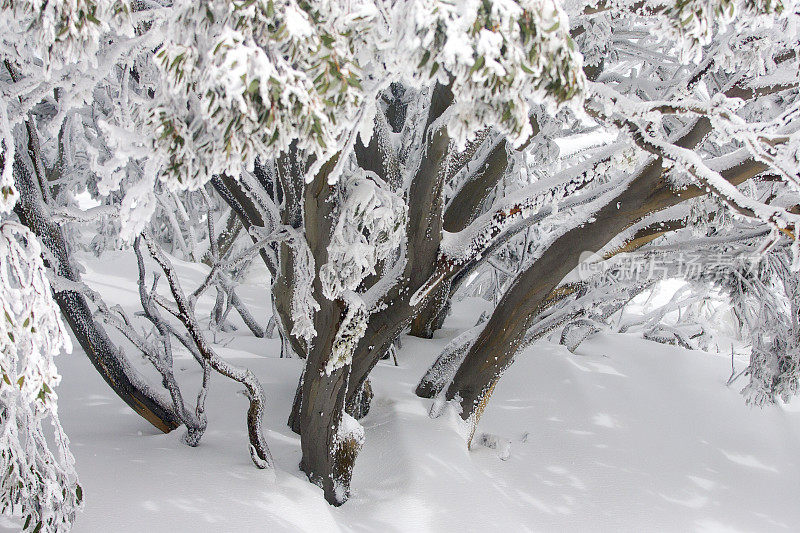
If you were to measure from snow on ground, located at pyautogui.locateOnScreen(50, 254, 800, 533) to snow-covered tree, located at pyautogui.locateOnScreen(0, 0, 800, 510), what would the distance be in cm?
38

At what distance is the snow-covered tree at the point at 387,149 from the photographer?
185 centimetres

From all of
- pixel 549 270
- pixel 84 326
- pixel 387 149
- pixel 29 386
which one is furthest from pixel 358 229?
pixel 84 326

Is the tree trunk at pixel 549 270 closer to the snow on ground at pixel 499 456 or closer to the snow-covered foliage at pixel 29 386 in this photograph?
the snow on ground at pixel 499 456

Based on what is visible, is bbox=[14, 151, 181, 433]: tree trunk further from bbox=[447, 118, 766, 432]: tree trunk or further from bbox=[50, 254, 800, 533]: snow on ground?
bbox=[447, 118, 766, 432]: tree trunk

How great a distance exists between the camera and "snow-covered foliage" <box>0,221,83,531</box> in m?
2.55

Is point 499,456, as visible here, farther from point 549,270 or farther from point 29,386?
point 29,386

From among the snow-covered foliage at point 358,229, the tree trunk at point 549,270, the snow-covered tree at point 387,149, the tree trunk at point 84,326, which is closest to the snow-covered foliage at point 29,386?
the snow-covered tree at point 387,149

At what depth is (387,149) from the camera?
4.32 m

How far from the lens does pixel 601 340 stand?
28.2 feet

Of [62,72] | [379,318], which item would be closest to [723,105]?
[379,318]

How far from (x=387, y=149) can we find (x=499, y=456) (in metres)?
3.31

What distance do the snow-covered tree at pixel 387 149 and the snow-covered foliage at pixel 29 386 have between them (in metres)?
0.55

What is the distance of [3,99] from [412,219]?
2.40m

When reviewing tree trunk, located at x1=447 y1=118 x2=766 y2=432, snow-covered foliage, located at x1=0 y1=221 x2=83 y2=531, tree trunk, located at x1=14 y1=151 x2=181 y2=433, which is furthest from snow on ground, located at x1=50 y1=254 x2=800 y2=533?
tree trunk, located at x1=447 y1=118 x2=766 y2=432
